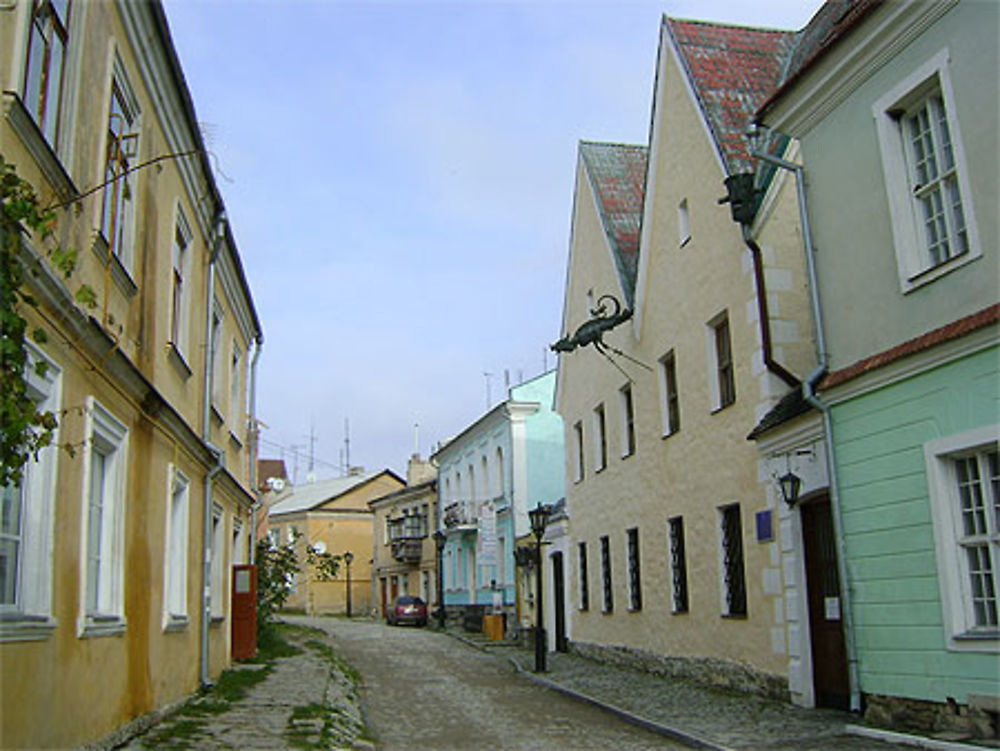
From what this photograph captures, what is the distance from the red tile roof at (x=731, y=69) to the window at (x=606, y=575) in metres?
8.99

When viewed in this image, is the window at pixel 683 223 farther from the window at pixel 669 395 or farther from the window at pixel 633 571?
the window at pixel 633 571

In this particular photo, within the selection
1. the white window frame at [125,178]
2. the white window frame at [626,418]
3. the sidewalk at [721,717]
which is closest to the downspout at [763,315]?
the sidewalk at [721,717]

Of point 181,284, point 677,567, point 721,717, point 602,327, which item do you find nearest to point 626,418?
point 602,327

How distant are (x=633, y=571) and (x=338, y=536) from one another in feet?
134

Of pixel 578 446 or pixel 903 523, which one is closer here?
pixel 903 523

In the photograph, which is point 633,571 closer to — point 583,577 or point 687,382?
point 583,577

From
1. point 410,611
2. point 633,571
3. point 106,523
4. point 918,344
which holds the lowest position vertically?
point 410,611

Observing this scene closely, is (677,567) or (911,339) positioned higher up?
(911,339)

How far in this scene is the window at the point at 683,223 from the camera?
16.4 m

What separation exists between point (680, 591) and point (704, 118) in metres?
7.78

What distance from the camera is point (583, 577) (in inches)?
904

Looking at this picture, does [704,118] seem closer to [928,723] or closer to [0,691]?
[928,723]

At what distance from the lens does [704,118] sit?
15.7m

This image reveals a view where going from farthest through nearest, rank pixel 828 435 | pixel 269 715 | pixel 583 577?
pixel 583 577 → pixel 269 715 → pixel 828 435
